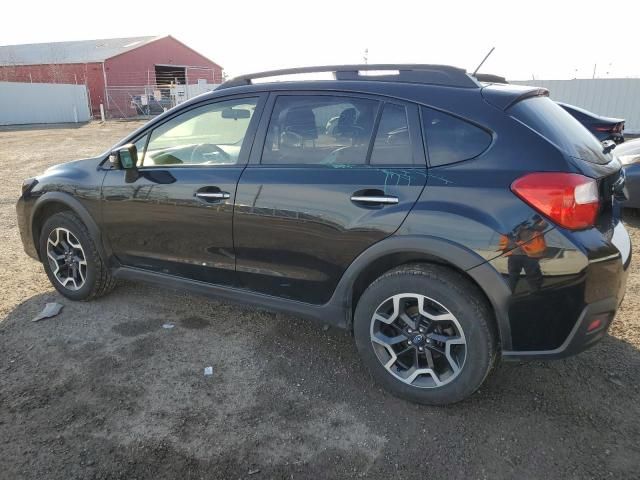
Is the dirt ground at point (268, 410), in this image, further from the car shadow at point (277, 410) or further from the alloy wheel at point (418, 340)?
the alloy wheel at point (418, 340)

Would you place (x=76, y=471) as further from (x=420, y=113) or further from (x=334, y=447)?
(x=420, y=113)

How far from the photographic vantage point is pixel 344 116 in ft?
9.75

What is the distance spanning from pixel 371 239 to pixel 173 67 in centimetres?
4477

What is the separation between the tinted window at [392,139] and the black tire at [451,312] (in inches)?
23.9

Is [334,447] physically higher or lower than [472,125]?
lower

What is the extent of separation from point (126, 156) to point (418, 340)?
7.87ft

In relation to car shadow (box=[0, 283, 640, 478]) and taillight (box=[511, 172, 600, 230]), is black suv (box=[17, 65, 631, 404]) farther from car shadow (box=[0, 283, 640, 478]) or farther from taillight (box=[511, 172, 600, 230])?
car shadow (box=[0, 283, 640, 478])

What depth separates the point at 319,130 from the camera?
3061 millimetres

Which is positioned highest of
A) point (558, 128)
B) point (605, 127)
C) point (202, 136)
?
point (558, 128)

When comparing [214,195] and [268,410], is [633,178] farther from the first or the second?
[268,410]

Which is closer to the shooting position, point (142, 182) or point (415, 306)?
point (415, 306)

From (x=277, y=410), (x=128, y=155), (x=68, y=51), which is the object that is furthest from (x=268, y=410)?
(x=68, y=51)

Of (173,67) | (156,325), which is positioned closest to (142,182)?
(156,325)

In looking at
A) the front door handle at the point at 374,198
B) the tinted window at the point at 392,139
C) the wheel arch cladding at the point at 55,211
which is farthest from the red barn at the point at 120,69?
the front door handle at the point at 374,198
